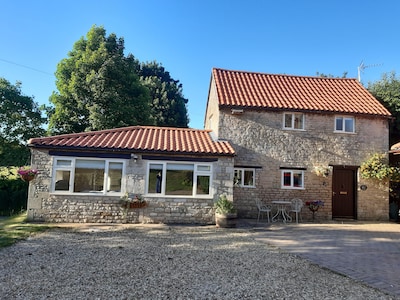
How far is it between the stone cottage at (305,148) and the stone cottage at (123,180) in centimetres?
213

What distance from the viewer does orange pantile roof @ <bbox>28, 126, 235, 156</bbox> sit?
11493 mm

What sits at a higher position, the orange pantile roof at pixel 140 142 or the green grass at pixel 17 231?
the orange pantile roof at pixel 140 142

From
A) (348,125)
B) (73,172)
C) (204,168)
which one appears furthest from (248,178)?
(73,172)

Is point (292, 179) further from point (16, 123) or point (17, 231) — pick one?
point (16, 123)

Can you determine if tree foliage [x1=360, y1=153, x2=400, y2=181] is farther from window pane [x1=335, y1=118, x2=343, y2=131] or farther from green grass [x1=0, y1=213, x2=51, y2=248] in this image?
green grass [x1=0, y1=213, x2=51, y2=248]

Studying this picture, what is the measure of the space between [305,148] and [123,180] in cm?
869

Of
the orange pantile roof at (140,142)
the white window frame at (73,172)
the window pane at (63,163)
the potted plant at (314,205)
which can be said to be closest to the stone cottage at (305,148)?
the potted plant at (314,205)

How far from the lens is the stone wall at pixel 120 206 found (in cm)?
1134

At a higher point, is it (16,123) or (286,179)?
(16,123)

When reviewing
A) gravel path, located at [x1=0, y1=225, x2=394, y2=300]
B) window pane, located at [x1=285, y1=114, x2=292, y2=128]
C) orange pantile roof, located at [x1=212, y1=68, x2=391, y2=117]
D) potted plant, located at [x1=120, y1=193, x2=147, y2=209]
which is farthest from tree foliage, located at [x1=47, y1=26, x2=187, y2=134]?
gravel path, located at [x1=0, y1=225, x2=394, y2=300]

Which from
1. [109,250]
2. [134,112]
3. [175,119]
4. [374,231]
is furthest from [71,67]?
[374,231]

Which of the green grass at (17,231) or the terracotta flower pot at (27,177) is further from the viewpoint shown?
the terracotta flower pot at (27,177)

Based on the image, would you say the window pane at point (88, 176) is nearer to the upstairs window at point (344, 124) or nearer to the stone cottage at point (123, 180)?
the stone cottage at point (123, 180)

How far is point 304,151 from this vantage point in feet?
47.0
